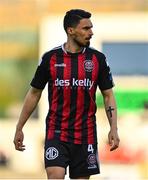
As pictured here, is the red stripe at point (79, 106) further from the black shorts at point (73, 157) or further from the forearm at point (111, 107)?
the forearm at point (111, 107)

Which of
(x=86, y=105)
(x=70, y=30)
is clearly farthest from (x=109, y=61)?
(x=86, y=105)

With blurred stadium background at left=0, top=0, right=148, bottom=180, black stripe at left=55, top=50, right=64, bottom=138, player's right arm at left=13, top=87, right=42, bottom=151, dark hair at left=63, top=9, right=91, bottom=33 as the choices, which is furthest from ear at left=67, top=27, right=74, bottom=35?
blurred stadium background at left=0, top=0, right=148, bottom=180

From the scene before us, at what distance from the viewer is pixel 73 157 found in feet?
21.2

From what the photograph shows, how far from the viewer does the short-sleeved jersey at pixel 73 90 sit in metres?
6.35

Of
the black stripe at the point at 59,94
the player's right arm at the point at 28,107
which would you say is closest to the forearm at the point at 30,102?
the player's right arm at the point at 28,107

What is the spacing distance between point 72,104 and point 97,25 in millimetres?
7573

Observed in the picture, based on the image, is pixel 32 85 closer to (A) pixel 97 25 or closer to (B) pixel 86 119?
(B) pixel 86 119

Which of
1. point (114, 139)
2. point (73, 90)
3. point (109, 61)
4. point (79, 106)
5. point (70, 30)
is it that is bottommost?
point (114, 139)

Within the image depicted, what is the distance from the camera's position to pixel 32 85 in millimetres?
6574

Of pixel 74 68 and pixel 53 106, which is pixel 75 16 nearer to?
pixel 74 68

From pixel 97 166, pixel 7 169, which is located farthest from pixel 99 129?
pixel 97 166

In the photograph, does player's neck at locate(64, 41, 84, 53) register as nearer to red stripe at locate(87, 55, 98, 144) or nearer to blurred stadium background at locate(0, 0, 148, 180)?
red stripe at locate(87, 55, 98, 144)

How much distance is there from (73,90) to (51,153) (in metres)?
0.48

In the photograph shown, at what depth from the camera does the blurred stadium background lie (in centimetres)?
1353
